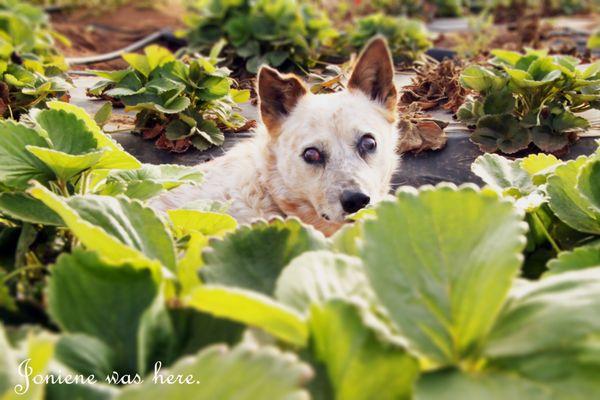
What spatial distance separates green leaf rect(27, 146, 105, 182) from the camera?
129 centimetres

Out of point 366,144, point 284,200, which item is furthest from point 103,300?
point 366,144

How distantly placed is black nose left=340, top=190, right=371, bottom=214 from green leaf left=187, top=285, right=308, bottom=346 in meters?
1.88

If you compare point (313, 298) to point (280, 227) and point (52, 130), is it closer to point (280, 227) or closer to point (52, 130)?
point (280, 227)

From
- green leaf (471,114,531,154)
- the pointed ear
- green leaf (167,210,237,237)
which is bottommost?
green leaf (471,114,531,154)

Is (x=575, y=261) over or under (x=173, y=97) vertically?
over

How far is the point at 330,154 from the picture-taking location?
296cm

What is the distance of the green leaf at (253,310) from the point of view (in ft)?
2.57

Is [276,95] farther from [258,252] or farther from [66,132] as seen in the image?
[258,252]

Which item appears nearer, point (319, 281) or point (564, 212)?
point (319, 281)

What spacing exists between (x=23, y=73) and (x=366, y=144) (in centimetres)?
244

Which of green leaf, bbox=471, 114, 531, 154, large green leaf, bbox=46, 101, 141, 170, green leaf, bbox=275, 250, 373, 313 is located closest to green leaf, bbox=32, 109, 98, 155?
large green leaf, bbox=46, 101, 141, 170

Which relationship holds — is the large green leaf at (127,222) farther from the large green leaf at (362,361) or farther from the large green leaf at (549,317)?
the large green leaf at (549,317)

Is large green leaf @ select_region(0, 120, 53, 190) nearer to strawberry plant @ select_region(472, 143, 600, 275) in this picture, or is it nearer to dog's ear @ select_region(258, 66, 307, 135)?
strawberry plant @ select_region(472, 143, 600, 275)

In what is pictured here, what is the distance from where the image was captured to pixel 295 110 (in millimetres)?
3164
